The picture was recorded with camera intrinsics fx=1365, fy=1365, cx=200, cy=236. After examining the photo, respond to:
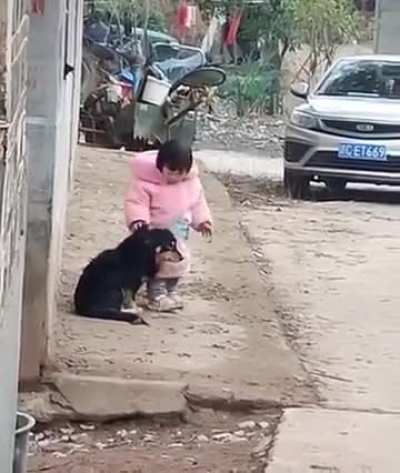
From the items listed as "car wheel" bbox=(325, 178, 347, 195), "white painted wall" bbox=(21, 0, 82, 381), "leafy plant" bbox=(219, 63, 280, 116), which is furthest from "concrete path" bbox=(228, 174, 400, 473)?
"leafy plant" bbox=(219, 63, 280, 116)

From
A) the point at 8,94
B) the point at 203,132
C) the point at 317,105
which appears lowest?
the point at 203,132

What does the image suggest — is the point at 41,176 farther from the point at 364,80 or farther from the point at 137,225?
the point at 364,80

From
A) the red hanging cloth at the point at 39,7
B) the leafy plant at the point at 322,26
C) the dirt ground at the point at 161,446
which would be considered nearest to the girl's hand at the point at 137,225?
the dirt ground at the point at 161,446

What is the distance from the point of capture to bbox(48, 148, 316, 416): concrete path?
625 centimetres

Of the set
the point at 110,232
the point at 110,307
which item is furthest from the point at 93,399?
the point at 110,232

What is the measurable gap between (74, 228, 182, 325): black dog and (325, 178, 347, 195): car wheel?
7348 mm

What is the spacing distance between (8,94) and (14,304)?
1101mm

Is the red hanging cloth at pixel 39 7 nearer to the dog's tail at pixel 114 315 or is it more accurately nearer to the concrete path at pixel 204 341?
the concrete path at pixel 204 341

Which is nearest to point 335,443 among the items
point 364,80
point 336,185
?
point 336,185

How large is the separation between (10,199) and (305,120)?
36.6ft

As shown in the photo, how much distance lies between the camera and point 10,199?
350 cm

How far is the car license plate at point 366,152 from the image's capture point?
1409 centimetres

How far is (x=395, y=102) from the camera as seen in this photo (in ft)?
48.6

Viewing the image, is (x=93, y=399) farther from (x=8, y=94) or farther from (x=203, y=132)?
(x=203, y=132)
